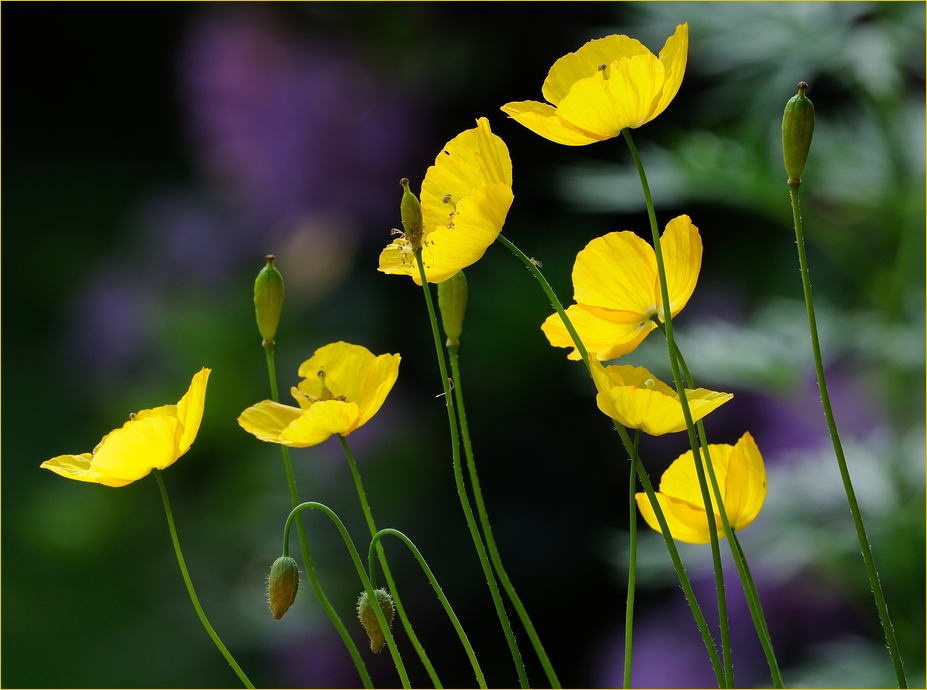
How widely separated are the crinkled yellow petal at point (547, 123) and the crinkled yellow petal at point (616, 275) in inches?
1.0

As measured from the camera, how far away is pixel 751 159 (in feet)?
2.73

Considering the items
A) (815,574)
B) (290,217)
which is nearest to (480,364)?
(290,217)

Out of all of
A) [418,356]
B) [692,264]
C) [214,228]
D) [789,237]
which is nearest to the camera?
[692,264]

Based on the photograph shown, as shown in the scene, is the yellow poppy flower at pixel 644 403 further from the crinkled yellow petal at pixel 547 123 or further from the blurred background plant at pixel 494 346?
the blurred background plant at pixel 494 346

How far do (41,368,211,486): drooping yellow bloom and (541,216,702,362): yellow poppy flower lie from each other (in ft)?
0.29

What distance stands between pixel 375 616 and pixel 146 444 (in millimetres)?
67

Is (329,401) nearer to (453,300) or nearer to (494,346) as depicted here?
A: (453,300)

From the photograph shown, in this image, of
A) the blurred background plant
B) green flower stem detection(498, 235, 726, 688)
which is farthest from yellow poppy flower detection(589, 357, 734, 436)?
the blurred background plant

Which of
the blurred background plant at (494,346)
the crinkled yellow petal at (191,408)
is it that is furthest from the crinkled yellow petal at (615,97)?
the blurred background plant at (494,346)

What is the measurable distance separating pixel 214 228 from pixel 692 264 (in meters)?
1.48

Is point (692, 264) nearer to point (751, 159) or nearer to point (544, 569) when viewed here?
point (751, 159)

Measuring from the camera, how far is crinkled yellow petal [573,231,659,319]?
24cm

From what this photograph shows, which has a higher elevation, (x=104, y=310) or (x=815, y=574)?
(x=104, y=310)

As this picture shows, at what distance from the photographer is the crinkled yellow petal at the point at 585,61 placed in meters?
0.25
